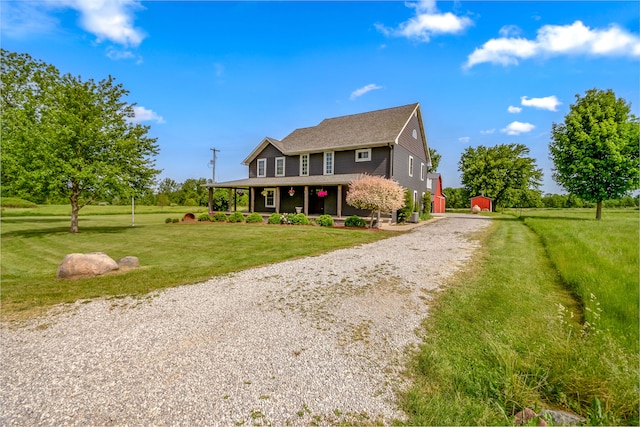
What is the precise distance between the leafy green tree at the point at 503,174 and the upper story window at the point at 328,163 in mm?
34518

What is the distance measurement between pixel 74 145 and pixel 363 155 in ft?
59.4

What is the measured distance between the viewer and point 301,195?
2459 cm

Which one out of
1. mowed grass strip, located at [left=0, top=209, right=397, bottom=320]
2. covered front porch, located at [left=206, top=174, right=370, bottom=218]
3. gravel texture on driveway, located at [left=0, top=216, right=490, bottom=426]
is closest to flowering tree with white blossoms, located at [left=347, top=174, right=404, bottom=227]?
mowed grass strip, located at [left=0, top=209, right=397, bottom=320]

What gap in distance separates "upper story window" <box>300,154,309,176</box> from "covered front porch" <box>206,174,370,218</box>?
1.06m

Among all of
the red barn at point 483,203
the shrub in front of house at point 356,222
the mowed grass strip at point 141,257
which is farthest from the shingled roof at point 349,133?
the red barn at point 483,203

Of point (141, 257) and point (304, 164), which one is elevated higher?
point (304, 164)

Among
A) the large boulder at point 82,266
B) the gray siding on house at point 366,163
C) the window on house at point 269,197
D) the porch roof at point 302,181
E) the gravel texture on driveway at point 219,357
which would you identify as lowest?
the gravel texture on driveway at point 219,357

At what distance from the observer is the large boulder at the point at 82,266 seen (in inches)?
276

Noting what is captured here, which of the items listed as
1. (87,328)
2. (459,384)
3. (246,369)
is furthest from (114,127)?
(459,384)

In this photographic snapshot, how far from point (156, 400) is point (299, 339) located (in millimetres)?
1769

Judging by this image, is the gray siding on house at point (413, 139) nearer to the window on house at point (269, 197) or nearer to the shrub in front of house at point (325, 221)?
the shrub in front of house at point (325, 221)

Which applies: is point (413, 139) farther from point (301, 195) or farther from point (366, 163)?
point (301, 195)

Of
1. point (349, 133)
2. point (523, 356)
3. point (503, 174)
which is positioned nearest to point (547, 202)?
point (503, 174)

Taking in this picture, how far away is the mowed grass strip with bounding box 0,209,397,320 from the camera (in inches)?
230
